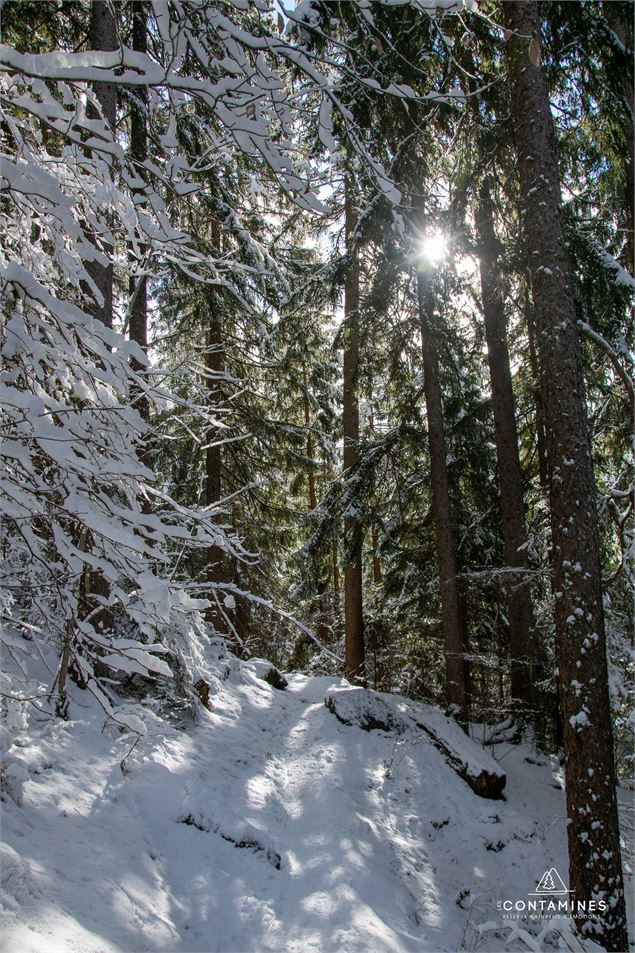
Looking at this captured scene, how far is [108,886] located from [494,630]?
9810 mm

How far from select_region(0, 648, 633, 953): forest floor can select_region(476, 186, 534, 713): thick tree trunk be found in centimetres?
163

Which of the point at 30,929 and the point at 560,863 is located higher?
the point at 30,929

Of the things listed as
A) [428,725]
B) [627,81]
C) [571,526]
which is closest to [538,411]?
[627,81]

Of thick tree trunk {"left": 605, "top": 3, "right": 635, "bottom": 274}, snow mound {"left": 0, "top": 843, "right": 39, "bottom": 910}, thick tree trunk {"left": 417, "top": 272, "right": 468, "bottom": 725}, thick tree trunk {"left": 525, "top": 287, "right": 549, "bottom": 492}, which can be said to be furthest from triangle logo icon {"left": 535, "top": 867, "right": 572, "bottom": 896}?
thick tree trunk {"left": 605, "top": 3, "right": 635, "bottom": 274}

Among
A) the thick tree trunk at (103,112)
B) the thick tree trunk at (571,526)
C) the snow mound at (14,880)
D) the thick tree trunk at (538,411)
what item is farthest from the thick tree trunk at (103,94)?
the thick tree trunk at (538,411)

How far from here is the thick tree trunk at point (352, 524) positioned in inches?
402

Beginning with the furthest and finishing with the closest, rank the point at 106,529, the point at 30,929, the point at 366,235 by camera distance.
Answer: the point at 366,235
the point at 30,929
the point at 106,529

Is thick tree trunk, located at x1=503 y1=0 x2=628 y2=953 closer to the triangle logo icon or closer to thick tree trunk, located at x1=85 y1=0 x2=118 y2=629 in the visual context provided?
the triangle logo icon

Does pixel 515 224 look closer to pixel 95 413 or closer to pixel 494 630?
pixel 95 413

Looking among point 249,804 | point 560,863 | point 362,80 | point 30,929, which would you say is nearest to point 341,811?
point 249,804

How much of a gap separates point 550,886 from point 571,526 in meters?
3.78

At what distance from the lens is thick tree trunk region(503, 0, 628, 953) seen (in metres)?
4.45

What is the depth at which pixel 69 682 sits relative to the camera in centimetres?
521

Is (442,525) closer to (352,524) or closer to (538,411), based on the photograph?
(352,524)
